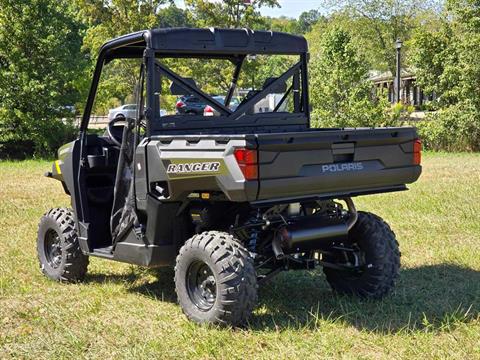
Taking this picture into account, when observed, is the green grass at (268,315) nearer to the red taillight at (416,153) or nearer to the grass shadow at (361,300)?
the grass shadow at (361,300)

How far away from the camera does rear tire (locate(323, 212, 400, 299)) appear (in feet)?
19.2

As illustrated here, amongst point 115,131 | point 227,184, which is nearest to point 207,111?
point 115,131

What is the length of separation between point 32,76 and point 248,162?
1828cm

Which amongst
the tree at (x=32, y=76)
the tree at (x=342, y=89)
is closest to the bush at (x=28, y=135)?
the tree at (x=32, y=76)

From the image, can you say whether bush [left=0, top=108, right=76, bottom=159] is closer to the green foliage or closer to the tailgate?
the green foliage

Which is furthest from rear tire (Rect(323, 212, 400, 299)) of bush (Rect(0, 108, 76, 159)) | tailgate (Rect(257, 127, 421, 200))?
bush (Rect(0, 108, 76, 159))

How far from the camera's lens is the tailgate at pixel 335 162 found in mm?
4855

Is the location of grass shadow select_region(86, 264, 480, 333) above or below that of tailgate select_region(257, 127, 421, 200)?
below

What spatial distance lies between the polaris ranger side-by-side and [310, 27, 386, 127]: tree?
15.9 metres

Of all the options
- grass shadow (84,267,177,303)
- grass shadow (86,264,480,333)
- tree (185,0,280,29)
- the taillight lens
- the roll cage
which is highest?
tree (185,0,280,29)

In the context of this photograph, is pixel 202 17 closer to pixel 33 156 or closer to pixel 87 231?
pixel 33 156

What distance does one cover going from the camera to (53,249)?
7.06 meters

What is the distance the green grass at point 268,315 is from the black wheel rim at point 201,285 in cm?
19

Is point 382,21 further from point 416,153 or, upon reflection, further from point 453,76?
point 416,153
